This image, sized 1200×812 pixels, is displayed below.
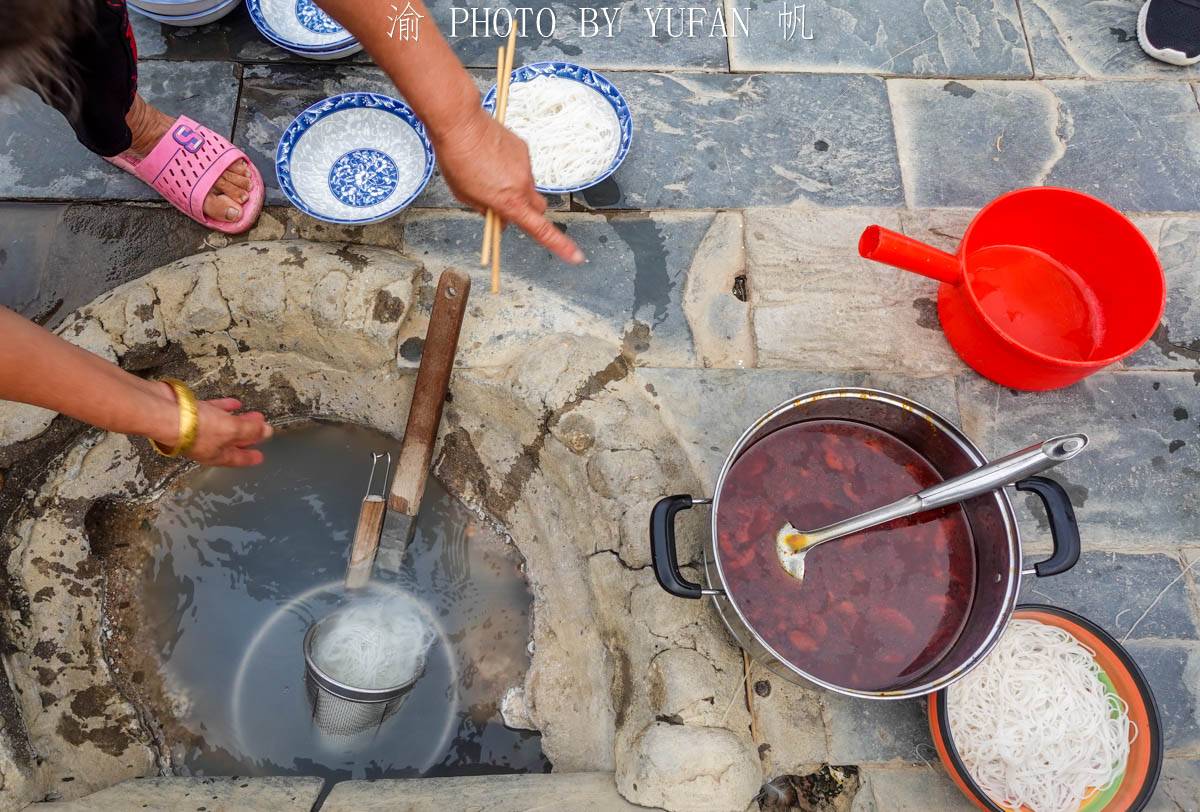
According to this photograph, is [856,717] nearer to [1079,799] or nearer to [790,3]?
[1079,799]

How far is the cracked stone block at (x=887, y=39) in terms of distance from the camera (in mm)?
3312

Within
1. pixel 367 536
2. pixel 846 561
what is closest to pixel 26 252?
pixel 367 536

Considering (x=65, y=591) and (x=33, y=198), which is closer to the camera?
(x=65, y=591)

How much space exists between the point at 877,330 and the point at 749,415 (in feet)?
1.97

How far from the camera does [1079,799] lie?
7.07ft

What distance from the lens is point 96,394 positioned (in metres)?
1.87

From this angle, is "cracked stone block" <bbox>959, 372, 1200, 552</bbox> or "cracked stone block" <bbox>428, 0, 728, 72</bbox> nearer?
"cracked stone block" <bbox>959, 372, 1200, 552</bbox>

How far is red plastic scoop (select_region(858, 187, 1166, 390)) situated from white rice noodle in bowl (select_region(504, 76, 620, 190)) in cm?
100

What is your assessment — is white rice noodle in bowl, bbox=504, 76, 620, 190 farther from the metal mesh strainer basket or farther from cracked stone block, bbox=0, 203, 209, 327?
the metal mesh strainer basket

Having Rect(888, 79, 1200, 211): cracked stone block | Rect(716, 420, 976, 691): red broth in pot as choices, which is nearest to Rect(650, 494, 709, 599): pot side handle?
Rect(716, 420, 976, 691): red broth in pot

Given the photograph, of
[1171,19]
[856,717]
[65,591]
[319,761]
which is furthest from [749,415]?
[1171,19]

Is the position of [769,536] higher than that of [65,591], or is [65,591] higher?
[769,536]

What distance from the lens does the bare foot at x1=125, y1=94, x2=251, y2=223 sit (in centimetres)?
277

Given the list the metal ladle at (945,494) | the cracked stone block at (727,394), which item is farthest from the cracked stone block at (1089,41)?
the metal ladle at (945,494)
